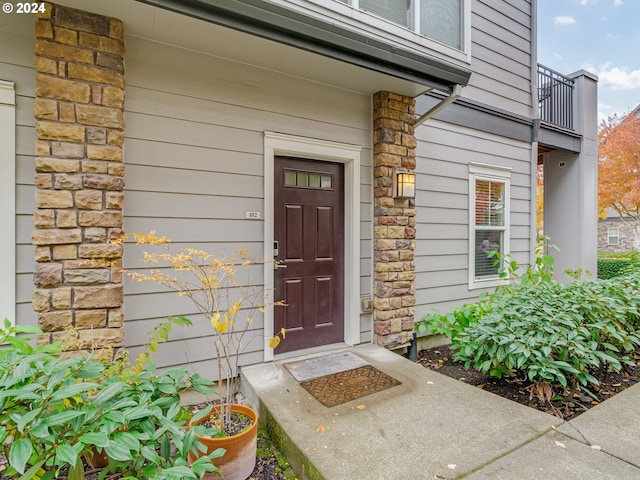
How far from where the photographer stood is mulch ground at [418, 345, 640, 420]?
250cm

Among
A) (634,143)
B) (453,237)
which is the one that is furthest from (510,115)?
(634,143)

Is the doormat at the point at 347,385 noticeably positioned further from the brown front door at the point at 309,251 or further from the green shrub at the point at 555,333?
the green shrub at the point at 555,333

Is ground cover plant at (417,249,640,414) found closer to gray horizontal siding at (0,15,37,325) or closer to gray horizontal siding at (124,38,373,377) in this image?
gray horizontal siding at (124,38,373,377)

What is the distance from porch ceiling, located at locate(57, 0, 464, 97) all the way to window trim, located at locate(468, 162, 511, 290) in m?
1.64

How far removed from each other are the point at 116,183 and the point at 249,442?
6.14ft

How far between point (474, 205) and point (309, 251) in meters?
2.60

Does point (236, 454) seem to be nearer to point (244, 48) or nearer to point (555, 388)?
point (555, 388)

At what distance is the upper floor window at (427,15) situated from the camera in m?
3.02

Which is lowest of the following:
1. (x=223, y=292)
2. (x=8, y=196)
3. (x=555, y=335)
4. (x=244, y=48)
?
(x=555, y=335)

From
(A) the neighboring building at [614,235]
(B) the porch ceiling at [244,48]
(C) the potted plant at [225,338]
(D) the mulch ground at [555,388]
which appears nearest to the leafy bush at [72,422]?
(C) the potted plant at [225,338]

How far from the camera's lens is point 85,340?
217 cm

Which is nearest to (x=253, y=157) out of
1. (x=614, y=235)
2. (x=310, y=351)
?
(x=310, y=351)

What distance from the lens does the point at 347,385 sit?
2.56 meters

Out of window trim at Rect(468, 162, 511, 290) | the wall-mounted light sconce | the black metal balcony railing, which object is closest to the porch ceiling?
the wall-mounted light sconce
